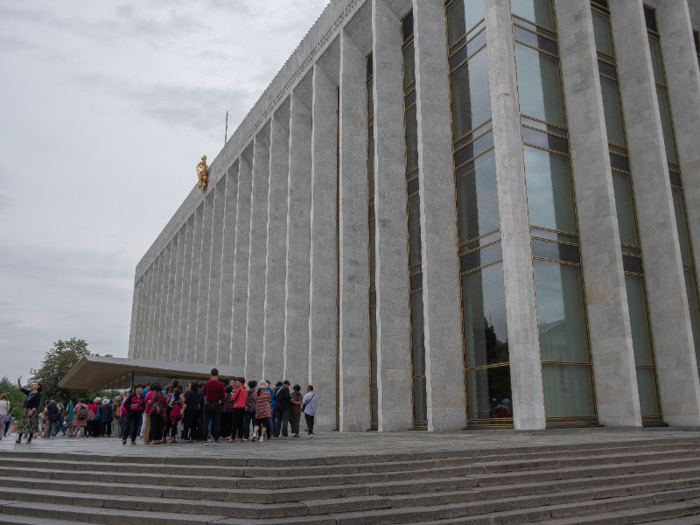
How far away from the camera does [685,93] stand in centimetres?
2139

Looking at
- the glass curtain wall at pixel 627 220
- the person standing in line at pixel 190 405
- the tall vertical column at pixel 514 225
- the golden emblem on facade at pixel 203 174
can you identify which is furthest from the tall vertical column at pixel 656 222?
the golden emblem on facade at pixel 203 174

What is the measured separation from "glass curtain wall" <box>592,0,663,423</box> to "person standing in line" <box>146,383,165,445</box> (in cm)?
1437

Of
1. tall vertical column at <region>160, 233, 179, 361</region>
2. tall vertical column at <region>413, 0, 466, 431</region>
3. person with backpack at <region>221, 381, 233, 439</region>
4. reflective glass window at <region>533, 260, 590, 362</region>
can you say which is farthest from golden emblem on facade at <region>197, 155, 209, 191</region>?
reflective glass window at <region>533, 260, 590, 362</region>

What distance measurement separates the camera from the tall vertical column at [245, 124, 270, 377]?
109 feet

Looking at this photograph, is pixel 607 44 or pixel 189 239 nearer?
pixel 607 44

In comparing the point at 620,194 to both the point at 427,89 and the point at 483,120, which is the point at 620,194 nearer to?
the point at 483,120

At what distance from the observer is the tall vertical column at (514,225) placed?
587 inches

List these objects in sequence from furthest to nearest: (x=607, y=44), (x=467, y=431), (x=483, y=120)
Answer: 1. (x=607, y=44)
2. (x=483, y=120)
3. (x=467, y=431)

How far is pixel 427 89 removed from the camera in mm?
20047

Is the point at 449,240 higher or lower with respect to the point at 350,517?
higher

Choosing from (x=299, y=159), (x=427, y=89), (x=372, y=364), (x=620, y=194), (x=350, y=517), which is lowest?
(x=350, y=517)

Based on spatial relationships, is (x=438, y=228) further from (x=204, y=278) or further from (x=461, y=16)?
(x=204, y=278)

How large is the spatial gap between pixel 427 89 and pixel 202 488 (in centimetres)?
1604

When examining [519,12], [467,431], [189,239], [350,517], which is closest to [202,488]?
[350,517]
